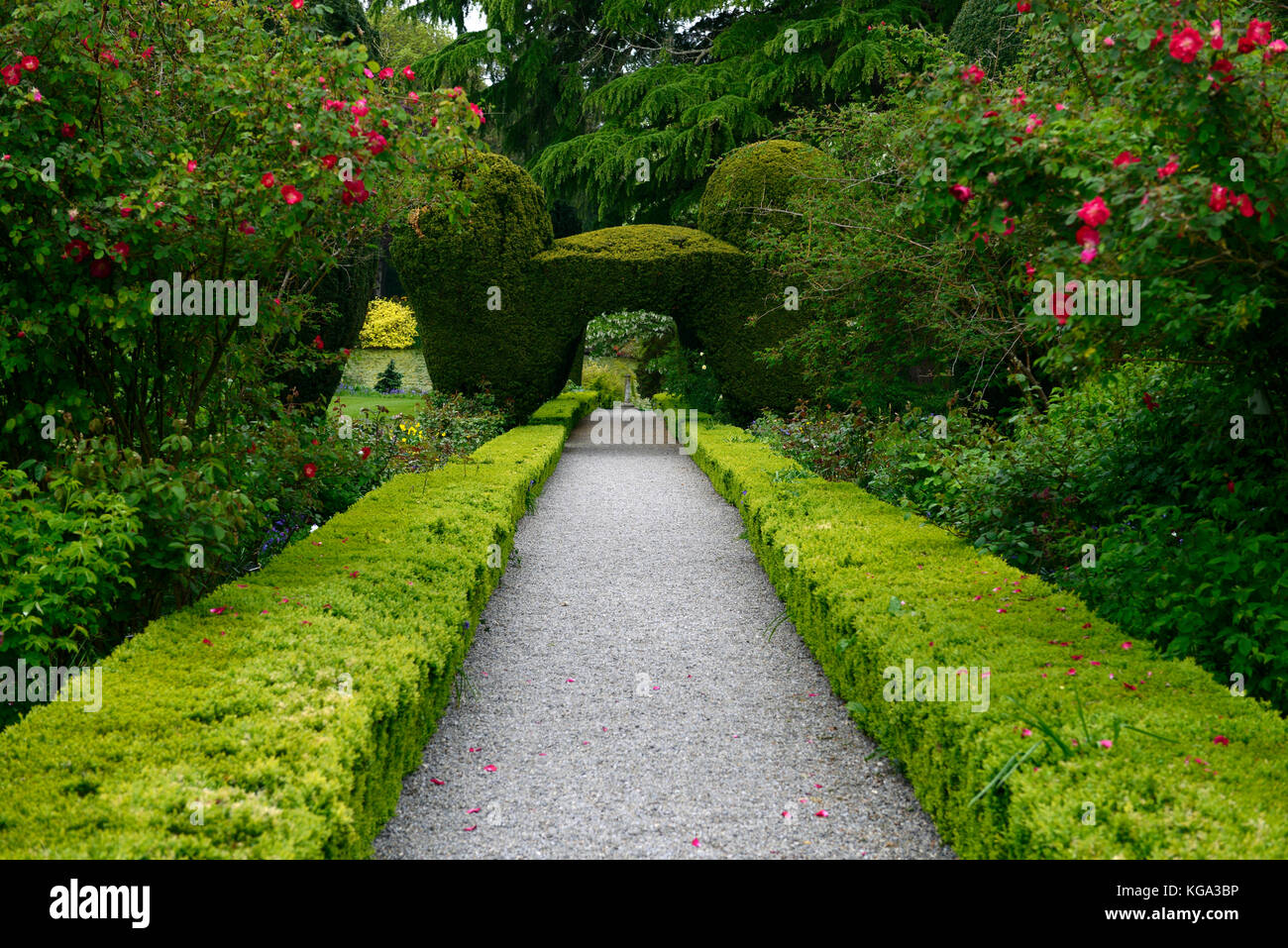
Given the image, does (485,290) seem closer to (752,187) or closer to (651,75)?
(752,187)

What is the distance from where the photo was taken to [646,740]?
4.00 meters

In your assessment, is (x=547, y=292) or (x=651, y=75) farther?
(x=651, y=75)

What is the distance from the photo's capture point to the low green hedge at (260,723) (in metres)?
2.17

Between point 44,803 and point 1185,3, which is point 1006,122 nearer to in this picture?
point 1185,3

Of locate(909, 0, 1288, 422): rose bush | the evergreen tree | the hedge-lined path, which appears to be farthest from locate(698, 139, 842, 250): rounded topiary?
the evergreen tree

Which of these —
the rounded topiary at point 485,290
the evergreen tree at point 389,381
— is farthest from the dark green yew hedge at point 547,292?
the evergreen tree at point 389,381

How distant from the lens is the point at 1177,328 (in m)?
2.91

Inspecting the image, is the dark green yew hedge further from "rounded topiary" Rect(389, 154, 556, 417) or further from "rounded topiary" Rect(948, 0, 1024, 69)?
"rounded topiary" Rect(948, 0, 1024, 69)

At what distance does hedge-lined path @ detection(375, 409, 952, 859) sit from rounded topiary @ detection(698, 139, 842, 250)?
7.76 metres

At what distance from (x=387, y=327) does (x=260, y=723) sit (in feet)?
91.3

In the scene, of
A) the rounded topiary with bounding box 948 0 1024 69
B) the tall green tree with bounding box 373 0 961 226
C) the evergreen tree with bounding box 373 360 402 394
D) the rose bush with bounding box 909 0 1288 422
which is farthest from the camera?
the evergreen tree with bounding box 373 360 402 394

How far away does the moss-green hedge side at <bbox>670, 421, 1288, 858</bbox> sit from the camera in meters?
2.20

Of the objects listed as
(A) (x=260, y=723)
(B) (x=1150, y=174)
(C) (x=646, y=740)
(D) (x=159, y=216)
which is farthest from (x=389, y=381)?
(B) (x=1150, y=174)
